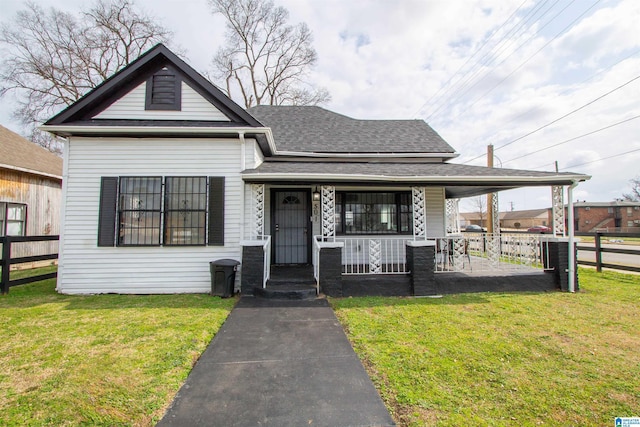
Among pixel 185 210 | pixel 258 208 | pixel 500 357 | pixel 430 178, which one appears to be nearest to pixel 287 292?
pixel 258 208

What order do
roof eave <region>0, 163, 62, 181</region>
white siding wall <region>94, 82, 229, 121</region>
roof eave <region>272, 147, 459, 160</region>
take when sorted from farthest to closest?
roof eave <region>272, 147, 459, 160</region>, roof eave <region>0, 163, 62, 181</region>, white siding wall <region>94, 82, 229, 121</region>

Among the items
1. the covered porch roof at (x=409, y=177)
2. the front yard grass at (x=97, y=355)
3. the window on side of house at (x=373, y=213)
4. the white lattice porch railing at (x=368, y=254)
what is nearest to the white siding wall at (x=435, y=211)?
the window on side of house at (x=373, y=213)

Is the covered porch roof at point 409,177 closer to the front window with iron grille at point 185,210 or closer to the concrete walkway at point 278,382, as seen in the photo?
the front window with iron grille at point 185,210

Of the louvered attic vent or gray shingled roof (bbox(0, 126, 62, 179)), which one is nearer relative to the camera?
the louvered attic vent

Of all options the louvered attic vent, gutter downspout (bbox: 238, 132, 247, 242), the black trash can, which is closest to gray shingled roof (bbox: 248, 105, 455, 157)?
gutter downspout (bbox: 238, 132, 247, 242)

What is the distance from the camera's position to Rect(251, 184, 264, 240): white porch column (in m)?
6.81

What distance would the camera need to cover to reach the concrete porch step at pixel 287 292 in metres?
6.21

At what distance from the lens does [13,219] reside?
9.67 meters

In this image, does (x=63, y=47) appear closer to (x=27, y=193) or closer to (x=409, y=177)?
(x=27, y=193)

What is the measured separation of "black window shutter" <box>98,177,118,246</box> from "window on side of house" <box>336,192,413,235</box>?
228 inches

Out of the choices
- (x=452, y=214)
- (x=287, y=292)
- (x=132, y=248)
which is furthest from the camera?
(x=452, y=214)

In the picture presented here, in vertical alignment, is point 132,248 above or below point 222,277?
above

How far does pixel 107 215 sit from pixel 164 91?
11.0 feet

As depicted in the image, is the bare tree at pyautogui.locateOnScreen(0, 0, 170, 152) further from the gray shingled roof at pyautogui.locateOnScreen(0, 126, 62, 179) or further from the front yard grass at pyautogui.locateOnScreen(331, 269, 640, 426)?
the front yard grass at pyautogui.locateOnScreen(331, 269, 640, 426)
